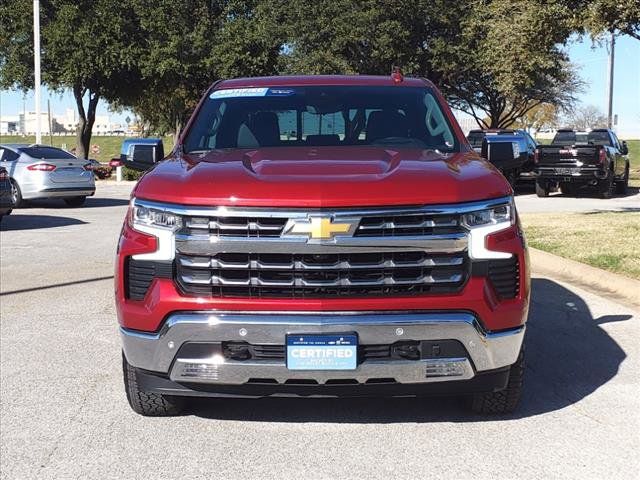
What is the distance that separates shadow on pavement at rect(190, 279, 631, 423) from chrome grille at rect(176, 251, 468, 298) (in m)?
1.00

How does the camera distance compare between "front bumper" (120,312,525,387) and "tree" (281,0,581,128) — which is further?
"tree" (281,0,581,128)

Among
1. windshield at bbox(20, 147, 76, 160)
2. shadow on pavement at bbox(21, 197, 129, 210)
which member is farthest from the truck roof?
shadow on pavement at bbox(21, 197, 129, 210)

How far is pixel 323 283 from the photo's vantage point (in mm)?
3973

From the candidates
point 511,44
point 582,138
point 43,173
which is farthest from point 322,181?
point 582,138

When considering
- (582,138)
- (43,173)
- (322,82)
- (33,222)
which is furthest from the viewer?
(582,138)

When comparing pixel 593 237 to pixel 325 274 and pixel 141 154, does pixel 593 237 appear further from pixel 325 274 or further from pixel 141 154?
pixel 325 274

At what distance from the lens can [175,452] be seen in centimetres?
418

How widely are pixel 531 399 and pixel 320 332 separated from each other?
5.83 ft

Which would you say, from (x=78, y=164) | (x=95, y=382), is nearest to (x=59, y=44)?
(x=78, y=164)

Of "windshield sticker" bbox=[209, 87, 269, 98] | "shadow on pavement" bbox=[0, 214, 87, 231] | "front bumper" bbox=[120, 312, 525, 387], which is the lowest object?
"shadow on pavement" bbox=[0, 214, 87, 231]

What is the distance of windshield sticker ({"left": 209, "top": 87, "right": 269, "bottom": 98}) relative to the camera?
19.1 ft

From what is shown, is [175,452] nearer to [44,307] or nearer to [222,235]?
[222,235]

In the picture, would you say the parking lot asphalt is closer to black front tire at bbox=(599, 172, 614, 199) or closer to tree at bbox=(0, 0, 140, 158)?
black front tire at bbox=(599, 172, 614, 199)

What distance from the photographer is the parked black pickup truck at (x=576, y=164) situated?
2222cm
